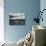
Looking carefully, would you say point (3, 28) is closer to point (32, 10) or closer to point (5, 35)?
point (5, 35)

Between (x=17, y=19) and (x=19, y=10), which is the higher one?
(x=19, y=10)

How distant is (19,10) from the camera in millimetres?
5105

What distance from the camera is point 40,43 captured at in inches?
100

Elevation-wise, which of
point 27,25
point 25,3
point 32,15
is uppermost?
point 25,3

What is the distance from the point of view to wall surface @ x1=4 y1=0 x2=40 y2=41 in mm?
5078

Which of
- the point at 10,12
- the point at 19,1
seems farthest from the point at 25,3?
the point at 10,12

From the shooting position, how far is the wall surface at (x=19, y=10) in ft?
16.7

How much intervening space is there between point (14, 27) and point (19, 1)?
98 centimetres

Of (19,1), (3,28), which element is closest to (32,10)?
(19,1)

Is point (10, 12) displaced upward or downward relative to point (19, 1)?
downward

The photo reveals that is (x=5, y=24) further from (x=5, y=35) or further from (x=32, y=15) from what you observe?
(x=32, y=15)

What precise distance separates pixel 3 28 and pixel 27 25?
90cm

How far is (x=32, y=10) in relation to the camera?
5.13 meters

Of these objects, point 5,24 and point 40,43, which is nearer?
point 40,43
